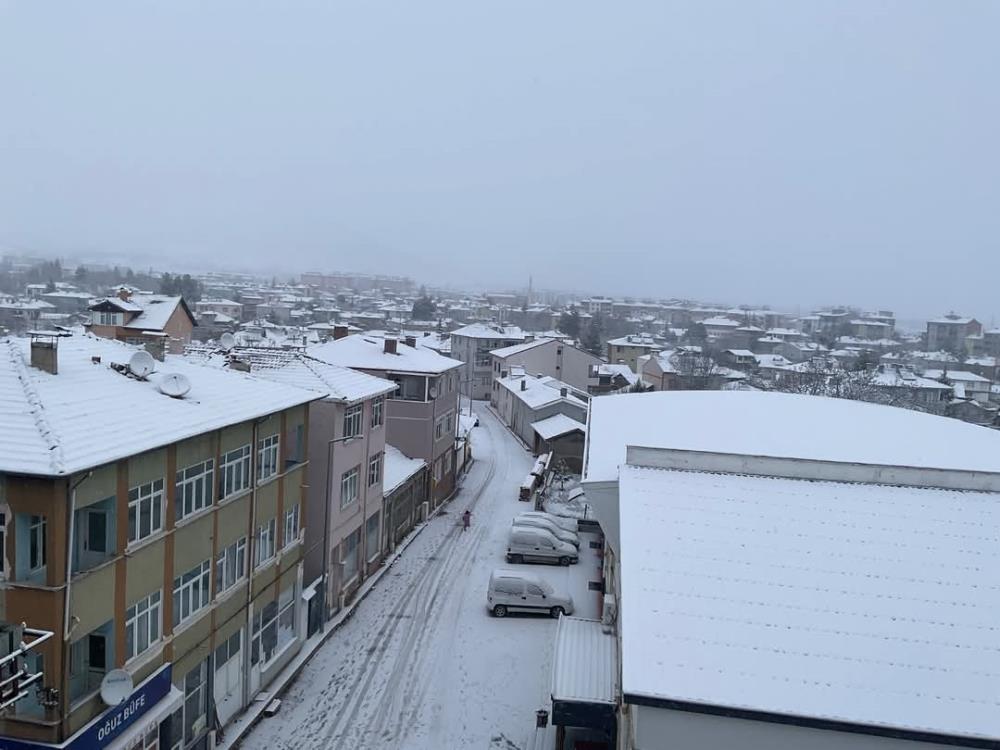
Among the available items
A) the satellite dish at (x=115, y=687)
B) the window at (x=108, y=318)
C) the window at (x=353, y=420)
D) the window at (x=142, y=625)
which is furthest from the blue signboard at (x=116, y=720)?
the window at (x=108, y=318)

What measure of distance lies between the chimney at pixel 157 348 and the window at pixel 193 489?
3.74 m

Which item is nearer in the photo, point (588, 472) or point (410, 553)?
point (588, 472)

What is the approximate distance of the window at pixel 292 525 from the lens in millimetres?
16359

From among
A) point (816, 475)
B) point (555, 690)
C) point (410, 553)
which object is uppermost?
point (816, 475)

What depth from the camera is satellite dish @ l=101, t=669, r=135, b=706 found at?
32.9 ft

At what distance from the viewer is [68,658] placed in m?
9.70

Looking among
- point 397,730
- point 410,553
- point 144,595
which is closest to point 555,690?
point 397,730

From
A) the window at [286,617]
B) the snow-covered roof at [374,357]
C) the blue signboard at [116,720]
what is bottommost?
the window at [286,617]

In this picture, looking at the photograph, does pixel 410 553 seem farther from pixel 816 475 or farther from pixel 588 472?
pixel 816 475

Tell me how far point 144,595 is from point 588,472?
918 cm

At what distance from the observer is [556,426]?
3903cm

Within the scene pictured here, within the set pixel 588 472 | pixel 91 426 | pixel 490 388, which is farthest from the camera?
pixel 490 388

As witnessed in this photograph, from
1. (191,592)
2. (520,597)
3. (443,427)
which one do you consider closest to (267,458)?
(191,592)

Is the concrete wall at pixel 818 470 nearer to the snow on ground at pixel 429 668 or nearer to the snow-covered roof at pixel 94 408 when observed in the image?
the snow on ground at pixel 429 668
